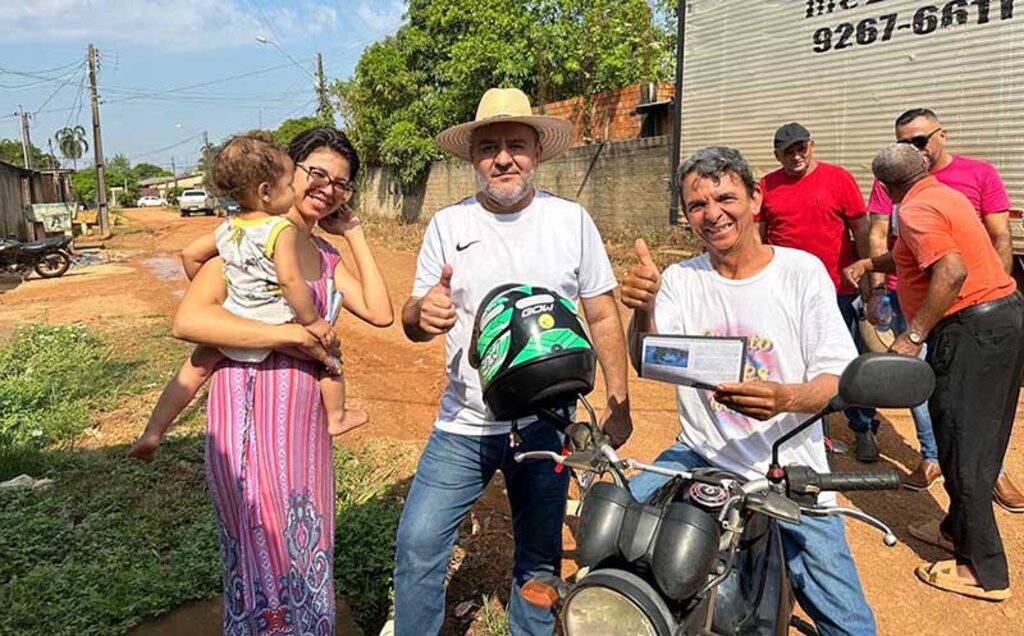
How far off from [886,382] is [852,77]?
7.91 meters

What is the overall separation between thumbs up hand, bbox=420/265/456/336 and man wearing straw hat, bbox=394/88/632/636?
2.9 inches

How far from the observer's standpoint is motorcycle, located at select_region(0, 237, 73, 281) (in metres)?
15.8

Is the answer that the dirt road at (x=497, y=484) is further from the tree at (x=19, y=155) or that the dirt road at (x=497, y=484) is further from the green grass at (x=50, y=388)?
the tree at (x=19, y=155)

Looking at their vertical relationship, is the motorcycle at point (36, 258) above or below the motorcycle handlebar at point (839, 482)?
below

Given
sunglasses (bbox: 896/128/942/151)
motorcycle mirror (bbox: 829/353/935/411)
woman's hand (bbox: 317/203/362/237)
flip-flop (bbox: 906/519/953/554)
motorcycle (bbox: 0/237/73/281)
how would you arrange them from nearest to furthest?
1. motorcycle mirror (bbox: 829/353/935/411)
2. woman's hand (bbox: 317/203/362/237)
3. flip-flop (bbox: 906/519/953/554)
4. sunglasses (bbox: 896/128/942/151)
5. motorcycle (bbox: 0/237/73/281)

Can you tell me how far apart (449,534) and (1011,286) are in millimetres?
2748

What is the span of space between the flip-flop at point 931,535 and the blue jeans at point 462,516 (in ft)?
7.56

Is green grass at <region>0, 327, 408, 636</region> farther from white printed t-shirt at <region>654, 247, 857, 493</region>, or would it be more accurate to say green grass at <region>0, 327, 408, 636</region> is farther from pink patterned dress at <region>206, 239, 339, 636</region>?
white printed t-shirt at <region>654, 247, 857, 493</region>

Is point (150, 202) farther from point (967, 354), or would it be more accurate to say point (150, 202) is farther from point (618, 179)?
point (967, 354)

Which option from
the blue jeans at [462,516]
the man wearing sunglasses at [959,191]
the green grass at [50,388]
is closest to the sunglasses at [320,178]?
the blue jeans at [462,516]

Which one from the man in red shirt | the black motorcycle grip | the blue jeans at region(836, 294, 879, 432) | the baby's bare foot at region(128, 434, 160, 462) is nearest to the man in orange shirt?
the man in red shirt

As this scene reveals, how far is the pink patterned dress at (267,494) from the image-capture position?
215cm

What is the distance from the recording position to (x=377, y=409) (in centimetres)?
621

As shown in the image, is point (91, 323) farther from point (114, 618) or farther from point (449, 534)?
point (449, 534)
